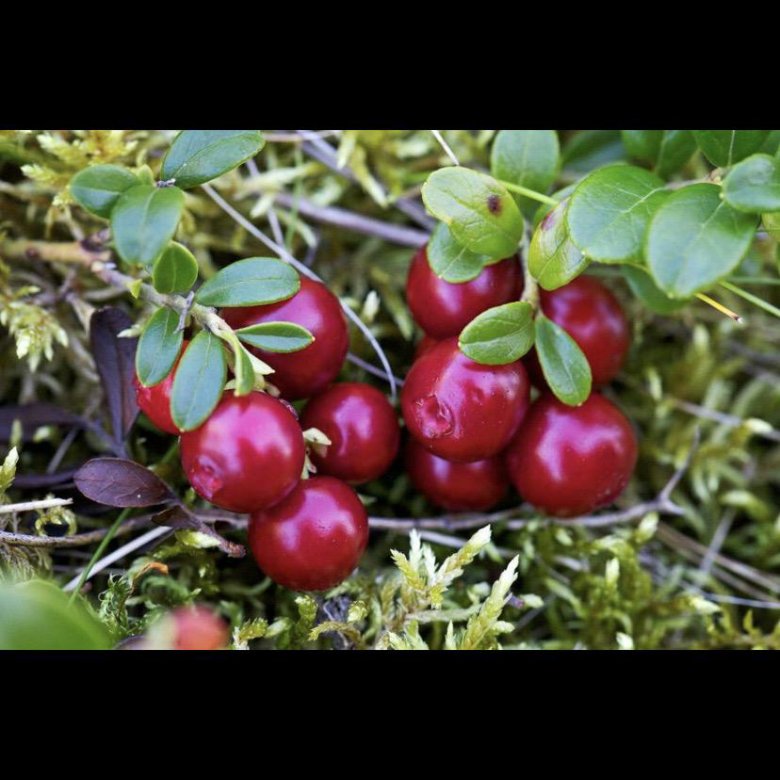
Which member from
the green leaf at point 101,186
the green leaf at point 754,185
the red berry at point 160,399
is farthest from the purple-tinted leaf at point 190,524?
the green leaf at point 754,185

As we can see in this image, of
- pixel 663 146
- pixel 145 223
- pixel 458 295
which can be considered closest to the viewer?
pixel 145 223

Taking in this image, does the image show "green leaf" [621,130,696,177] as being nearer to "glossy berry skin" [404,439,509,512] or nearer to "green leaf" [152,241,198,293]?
"glossy berry skin" [404,439,509,512]

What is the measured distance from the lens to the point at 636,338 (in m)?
1.97

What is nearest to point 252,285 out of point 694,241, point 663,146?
point 694,241

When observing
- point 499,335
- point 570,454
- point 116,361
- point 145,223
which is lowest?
point 570,454

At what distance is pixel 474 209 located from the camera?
1.39 metres

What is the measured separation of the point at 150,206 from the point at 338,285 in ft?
2.79

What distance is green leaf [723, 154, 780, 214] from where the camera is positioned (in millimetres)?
1183

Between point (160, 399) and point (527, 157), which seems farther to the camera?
point (527, 157)

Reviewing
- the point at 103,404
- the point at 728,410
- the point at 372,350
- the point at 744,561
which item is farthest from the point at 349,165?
the point at 744,561

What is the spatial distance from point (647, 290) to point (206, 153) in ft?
3.07

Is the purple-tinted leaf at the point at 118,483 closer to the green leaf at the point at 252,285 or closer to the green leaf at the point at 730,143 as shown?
the green leaf at the point at 252,285

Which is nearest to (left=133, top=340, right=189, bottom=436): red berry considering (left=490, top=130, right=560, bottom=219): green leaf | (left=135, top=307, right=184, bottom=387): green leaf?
(left=135, top=307, right=184, bottom=387): green leaf

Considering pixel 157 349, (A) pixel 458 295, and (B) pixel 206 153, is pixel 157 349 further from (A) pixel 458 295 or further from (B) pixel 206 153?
(A) pixel 458 295
